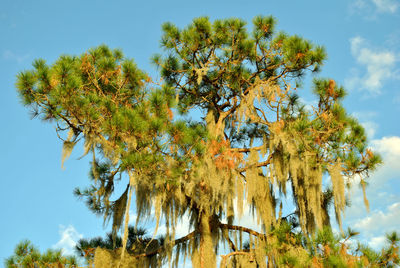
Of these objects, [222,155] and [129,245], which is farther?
[129,245]

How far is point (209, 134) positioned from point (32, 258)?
2.98 metres

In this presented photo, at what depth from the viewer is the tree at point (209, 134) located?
214 inches

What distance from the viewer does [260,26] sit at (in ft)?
24.0

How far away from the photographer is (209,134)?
5.88 meters

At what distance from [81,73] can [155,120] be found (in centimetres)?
227

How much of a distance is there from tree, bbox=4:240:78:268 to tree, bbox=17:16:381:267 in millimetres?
979

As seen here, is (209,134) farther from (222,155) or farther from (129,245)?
(129,245)

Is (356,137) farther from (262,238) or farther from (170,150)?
(170,150)

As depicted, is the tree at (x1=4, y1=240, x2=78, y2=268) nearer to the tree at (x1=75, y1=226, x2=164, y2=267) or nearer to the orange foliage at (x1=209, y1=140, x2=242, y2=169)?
the tree at (x1=75, y1=226, x2=164, y2=267)

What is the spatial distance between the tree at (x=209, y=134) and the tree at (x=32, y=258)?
3.21 feet

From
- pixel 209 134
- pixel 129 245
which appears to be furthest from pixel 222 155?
pixel 129 245

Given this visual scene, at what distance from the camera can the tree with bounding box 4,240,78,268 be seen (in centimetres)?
527

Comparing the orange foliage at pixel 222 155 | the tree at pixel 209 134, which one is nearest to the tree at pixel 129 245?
the tree at pixel 209 134

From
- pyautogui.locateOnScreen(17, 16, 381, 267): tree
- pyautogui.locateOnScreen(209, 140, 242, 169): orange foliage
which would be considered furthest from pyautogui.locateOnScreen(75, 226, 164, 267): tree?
pyautogui.locateOnScreen(209, 140, 242, 169): orange foliage
